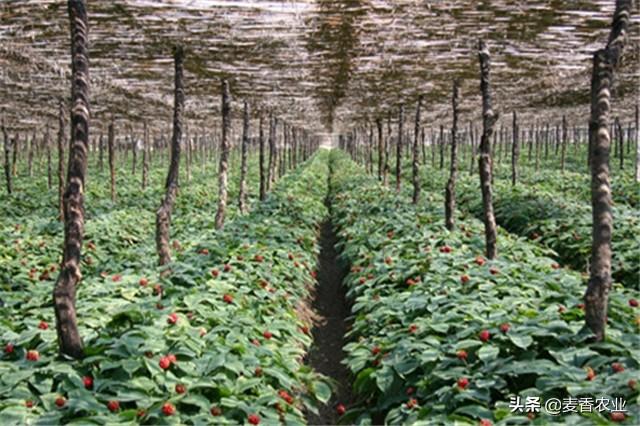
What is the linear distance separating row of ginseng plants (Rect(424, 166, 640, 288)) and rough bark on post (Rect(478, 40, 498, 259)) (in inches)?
66.4

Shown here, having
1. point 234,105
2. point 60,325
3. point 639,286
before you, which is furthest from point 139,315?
point 234,105

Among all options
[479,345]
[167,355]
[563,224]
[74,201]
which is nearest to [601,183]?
[479,345]

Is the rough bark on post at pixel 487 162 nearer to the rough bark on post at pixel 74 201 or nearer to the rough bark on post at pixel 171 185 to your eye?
the rough bark on post at pixel 171 185

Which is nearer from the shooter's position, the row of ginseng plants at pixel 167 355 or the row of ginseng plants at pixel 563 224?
the row of ginseng plants at pixel 167 355

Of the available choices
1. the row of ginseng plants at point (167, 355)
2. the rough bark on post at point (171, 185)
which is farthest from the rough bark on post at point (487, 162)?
the rough bark on post at point (171, 185)

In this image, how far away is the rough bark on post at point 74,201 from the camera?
4.67 metres

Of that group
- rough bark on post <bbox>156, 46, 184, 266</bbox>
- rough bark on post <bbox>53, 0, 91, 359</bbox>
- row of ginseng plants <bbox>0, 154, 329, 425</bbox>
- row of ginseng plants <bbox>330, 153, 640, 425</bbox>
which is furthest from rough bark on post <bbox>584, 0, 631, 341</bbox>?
rough bark on post <bbox>156, 46, 184, 266</bbox>

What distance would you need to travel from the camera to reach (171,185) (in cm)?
955

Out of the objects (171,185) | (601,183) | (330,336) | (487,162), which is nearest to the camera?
(601,183)

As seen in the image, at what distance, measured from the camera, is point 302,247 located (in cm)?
1141

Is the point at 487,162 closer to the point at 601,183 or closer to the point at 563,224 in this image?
the point at 601,183

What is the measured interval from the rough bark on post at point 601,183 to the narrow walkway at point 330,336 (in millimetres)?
2635

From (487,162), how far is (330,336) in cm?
384

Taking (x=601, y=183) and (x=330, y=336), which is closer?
(x=601, y=183)
